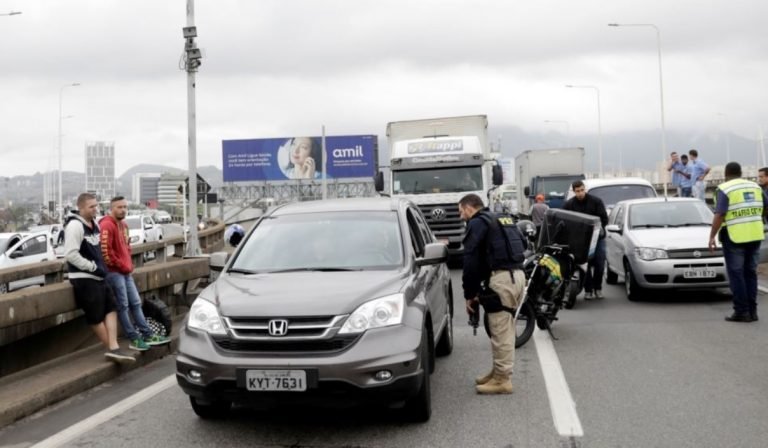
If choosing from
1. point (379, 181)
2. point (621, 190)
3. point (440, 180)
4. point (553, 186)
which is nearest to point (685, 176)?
point (621, 190)

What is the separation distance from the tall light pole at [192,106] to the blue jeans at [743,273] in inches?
366

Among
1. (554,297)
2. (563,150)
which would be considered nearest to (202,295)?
(554,297)

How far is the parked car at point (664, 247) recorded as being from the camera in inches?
416

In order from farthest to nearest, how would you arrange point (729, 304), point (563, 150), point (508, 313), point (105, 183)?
point (105, 183) → point (563, 150) → point (729, 304) → point (508, 313)

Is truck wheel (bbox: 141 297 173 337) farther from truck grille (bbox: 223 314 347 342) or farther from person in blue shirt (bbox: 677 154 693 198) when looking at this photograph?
person in blue shirt (bbox: 677 154 693 198)

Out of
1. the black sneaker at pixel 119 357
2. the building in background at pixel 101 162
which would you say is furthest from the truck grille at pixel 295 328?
the building in background at pixel 101 162

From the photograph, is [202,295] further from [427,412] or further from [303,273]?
[427,412]

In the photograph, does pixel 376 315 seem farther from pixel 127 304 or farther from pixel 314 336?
pixel 127 304

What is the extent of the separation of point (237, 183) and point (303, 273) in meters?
50.4

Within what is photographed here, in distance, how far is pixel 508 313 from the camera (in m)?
6.08

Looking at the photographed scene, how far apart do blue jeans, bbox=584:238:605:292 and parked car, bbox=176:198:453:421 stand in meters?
6.18

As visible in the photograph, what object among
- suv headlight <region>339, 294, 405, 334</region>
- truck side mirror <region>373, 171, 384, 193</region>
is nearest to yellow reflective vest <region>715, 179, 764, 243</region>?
suv headlight <region>339, 294, 405, 334</region>

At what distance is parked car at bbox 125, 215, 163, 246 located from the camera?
30.8 metres

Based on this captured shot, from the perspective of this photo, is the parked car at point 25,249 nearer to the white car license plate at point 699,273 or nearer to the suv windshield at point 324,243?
the suv windshield at point 324,243
